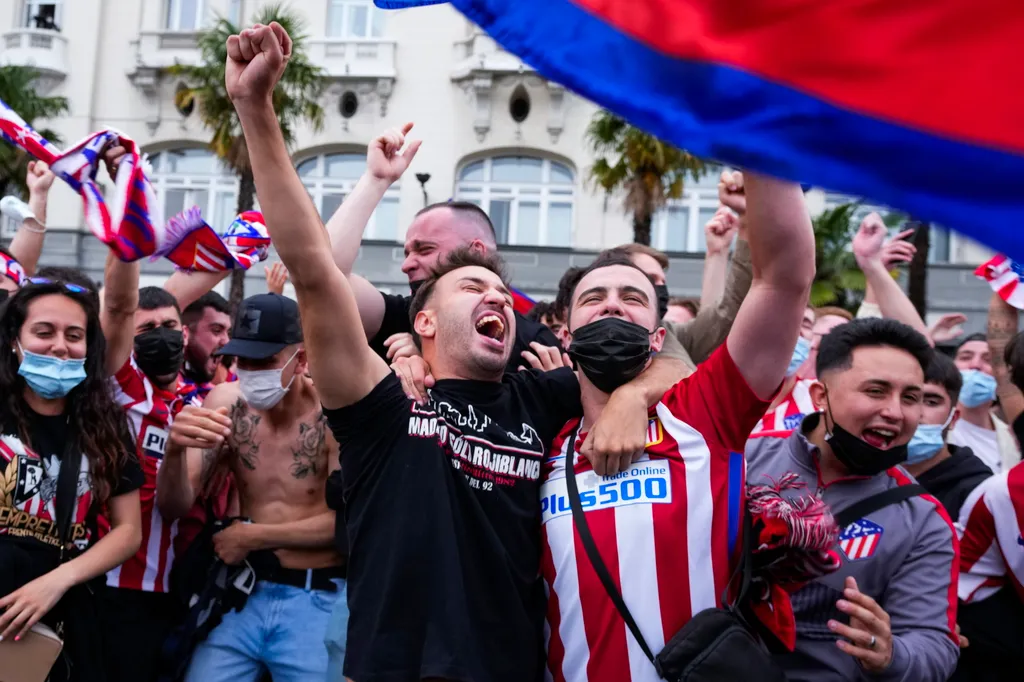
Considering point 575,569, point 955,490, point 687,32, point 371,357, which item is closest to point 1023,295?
point 955,490

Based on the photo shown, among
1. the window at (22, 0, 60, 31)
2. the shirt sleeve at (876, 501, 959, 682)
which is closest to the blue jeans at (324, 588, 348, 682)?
the shirt sleeve at (876, 501, 959, 682)

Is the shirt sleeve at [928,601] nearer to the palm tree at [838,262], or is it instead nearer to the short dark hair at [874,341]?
the short dark hair at [874,341]

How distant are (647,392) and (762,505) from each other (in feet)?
1.47

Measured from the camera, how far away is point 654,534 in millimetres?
2703

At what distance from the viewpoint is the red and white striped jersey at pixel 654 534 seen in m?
2.67

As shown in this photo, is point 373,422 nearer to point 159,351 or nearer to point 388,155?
point 388,155

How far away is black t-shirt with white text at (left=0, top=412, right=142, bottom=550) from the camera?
3738 mm

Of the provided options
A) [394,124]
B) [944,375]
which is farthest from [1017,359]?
[394,124]

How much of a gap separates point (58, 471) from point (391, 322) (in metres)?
1.37

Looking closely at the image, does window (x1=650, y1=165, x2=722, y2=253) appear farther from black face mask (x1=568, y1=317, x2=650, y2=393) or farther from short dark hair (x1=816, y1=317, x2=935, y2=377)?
black face mask (x1=568, y1=317, x2=650, y2=393)

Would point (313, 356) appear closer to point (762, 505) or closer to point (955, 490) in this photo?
point (762, 505)

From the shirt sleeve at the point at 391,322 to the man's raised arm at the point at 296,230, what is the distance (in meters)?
1.33

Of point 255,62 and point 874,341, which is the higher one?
point 255,62

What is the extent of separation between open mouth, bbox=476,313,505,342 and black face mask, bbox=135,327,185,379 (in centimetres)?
218
